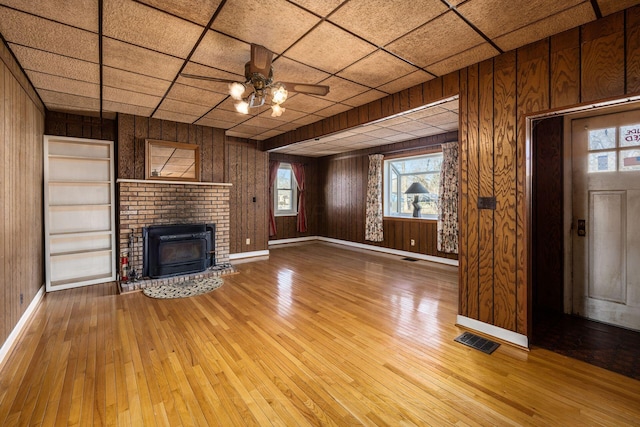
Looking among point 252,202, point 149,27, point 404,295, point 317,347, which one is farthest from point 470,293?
point 252,202

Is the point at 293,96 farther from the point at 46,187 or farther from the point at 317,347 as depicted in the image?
the point at 46,187

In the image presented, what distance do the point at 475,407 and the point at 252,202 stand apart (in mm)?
5643

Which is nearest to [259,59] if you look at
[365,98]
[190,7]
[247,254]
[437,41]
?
[190,7]

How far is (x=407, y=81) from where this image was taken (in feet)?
10.6

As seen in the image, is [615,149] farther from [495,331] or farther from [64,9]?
[64,9]

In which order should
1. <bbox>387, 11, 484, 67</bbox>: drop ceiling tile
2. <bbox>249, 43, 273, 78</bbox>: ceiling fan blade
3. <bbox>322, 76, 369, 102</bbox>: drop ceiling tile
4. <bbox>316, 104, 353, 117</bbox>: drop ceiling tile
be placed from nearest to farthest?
<bbox>387, 11, 484, 67</bbox>: drop ceiling tile, <bbox>249, 43, 273, 78</bbox>: ceiling fan blade, <bbox>322, 76, 369, 102</bbox>: drop ceiling tile, <bbox>316, 104, 353, 117</bbox>: drop ceiling tile

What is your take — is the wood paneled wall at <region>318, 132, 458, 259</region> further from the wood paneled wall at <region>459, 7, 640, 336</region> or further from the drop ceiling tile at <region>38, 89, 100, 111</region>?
the drop ceiling tile at <region>38, 89, 100, 111</region>

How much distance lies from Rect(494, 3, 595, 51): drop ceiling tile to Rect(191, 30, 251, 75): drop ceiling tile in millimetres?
2159

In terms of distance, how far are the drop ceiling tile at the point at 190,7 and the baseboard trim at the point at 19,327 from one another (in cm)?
294

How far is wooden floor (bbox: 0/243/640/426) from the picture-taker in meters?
1.81

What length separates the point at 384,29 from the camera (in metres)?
2.28

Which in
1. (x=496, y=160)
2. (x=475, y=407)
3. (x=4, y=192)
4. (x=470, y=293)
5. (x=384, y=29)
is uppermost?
(x=384, y=29)

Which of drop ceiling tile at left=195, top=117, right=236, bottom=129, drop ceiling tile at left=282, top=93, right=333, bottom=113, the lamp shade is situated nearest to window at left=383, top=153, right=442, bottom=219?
the lamp shade

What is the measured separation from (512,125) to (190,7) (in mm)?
2745
